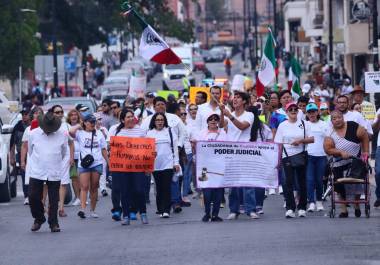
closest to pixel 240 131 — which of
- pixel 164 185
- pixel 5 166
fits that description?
pixel 164 185

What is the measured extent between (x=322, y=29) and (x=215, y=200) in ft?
198

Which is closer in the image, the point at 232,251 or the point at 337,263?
the point at 337,263

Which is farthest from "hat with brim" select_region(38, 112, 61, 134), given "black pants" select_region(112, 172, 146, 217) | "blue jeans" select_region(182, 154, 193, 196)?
"blue jeans" select_region(182, 154, 193, 196)

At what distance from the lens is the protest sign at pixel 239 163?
19594 mm

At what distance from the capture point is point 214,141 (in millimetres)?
19688

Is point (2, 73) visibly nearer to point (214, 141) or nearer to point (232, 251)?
point (214, 141)

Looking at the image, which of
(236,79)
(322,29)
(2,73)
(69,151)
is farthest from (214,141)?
(322,29)

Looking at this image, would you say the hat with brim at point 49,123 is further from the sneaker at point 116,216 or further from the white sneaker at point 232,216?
the white sneaker at point 232,216

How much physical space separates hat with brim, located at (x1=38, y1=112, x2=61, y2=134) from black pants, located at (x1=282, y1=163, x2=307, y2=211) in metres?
3.20

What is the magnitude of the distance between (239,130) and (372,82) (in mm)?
10072

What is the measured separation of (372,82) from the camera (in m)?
29.1

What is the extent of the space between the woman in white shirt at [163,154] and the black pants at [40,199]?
1.63 metres

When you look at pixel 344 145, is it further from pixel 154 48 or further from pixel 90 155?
pixel 154 48

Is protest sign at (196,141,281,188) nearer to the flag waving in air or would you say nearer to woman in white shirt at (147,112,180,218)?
woman in white shirt at (147,112,180,218)
